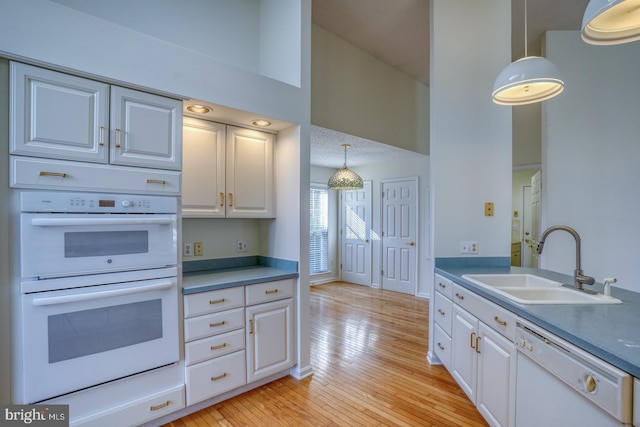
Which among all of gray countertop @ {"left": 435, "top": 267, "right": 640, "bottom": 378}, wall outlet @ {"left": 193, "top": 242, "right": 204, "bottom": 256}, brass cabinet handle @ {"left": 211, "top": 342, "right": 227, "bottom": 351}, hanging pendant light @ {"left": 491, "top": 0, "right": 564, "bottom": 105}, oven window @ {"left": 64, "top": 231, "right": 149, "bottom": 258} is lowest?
brass cabinet handle @ {"left": 211, "top": 342, "right": 227, "bottom": 351}

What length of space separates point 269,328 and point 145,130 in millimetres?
1693

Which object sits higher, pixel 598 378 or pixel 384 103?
pixel 384 103

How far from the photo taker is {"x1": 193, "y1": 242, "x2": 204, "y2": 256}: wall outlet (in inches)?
102

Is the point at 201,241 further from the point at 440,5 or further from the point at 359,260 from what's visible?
the point at 359,260

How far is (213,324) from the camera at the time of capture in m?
2.13

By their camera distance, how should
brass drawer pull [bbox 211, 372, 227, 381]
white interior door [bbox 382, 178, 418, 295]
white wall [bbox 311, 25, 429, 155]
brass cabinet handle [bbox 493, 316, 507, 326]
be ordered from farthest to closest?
white interior door [bbox 382, 178, 418, 295], white wall [bbox 311, 25, 429, 155], brass drawer pull [bbox 211, 372, 227, 381], brass cabinet handle [bbox 493, 316, 507, 326]

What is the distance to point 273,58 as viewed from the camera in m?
2.75

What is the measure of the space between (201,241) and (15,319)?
125 cm

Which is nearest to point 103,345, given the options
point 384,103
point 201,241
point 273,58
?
point 201,241

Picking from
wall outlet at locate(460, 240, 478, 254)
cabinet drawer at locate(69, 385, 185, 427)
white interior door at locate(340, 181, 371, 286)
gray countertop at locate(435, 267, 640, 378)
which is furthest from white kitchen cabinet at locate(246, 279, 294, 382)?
white interior door at locate(340, 181, 371, 286)

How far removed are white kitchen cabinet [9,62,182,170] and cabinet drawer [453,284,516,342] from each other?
7.10 ft

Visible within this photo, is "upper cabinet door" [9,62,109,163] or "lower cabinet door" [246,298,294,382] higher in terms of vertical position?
"upper cabinet door" [9,62,109,163]

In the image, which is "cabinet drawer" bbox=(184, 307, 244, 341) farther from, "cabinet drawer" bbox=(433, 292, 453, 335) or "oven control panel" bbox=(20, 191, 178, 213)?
"cabinet drawer" bbox=(433, 292, 453, 335)

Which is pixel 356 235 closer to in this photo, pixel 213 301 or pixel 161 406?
pixel 213 301
